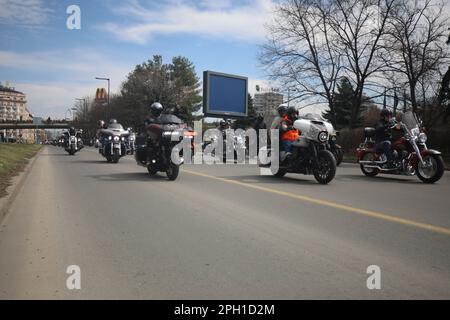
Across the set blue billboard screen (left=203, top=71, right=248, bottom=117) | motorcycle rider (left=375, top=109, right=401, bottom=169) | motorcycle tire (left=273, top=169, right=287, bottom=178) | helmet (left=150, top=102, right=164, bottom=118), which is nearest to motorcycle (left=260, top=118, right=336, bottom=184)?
motorcycle tire (left=273, top=169, right=287, bottom=178)

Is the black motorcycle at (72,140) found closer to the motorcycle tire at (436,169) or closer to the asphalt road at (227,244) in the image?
the asphalt road at (227,244)

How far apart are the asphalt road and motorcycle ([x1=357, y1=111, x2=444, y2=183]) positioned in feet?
6.87

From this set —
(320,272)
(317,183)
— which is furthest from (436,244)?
(317,183)

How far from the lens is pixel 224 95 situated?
38469mm

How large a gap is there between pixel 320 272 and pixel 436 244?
5.50ft

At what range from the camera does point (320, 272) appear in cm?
411

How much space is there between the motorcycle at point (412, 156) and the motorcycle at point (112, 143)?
1010cm

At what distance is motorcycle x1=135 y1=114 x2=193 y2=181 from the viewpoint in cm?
1154

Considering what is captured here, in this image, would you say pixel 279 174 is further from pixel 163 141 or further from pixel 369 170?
pixel 163 141

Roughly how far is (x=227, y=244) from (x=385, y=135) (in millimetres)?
8316

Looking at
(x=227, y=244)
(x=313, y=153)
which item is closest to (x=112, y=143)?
(x=313, y=153)

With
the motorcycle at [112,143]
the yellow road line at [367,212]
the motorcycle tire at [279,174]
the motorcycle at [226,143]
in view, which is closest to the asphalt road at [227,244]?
the yellow road line at [367,212]

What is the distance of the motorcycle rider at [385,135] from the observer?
12016 millimetres

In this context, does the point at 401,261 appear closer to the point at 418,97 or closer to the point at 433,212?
the point at 433,212
